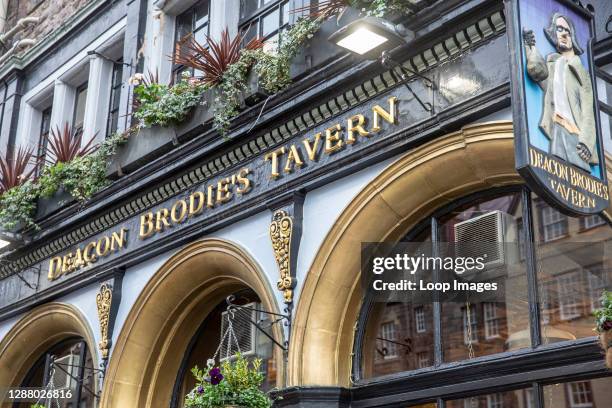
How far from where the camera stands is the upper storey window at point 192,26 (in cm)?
1230

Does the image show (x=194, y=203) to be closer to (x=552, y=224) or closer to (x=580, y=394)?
(x=552, y=224)

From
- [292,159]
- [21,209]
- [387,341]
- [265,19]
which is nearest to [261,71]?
[292,159]

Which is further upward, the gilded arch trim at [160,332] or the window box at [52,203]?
the window box at [52,203]

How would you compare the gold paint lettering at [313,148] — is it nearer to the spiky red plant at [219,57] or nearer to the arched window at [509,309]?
the arched window at [509,309]

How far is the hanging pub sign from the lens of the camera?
19.3 ft

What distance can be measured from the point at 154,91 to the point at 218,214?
216 centimetres

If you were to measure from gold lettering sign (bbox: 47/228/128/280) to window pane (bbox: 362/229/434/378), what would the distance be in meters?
4.23

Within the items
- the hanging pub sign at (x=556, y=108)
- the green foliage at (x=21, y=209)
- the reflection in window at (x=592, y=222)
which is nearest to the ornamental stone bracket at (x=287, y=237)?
the reflection in window at (x=592, y=222)

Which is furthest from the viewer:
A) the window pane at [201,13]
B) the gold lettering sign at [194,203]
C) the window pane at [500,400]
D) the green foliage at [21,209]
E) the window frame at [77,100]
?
the window frame at [77,100]

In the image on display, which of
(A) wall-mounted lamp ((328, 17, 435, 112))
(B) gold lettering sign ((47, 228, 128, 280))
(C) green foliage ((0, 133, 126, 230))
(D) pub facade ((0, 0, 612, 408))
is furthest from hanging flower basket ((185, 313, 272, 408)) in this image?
(C) green foliage ((0, 133, 126, 230))

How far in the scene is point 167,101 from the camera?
1102 cm

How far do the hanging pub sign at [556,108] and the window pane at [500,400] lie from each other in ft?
5.58

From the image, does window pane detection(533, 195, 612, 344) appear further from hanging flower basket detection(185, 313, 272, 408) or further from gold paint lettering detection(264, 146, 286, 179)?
gold paint lettering detection(264, 146, 286, 179)

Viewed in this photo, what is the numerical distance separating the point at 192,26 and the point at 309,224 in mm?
4774
